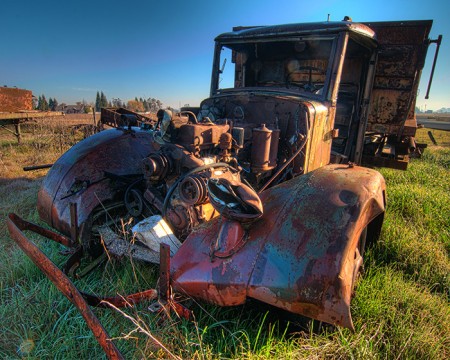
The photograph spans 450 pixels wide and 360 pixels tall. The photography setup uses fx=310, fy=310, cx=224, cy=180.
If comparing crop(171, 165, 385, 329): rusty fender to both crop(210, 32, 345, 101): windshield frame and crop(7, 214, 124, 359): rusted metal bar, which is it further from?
crop(210, 32, 345, 101): windshield frame

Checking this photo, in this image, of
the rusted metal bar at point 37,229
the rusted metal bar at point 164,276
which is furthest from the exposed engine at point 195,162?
the rusted metal bar at point 37,229

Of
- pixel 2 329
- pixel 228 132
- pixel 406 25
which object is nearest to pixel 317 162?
pixel 228 132

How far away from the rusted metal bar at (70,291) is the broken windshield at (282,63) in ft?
8.90

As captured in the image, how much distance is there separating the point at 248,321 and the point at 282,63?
10.1ft

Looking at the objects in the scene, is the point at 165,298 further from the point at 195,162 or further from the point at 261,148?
the point at 261,148

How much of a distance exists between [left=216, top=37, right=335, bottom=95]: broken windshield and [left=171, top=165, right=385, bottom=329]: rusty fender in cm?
181

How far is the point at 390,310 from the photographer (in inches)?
85.9

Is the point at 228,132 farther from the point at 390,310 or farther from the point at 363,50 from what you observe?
the point at 363,50

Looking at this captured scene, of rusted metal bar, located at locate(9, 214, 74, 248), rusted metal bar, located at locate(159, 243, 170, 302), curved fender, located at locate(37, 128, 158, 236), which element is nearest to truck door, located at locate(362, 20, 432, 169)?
curved fender, located at locate(37, 128, 158, 236)

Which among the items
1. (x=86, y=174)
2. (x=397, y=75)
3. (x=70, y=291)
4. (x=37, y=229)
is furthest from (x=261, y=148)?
(x=397, y=75)

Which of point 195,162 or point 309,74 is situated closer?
point 195,162

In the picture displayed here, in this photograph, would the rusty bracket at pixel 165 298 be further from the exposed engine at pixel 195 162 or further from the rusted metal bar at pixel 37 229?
the rusted metal bar at pixel 37 229

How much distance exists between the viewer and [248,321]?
2059mm

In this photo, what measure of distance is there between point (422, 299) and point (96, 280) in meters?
2.54
